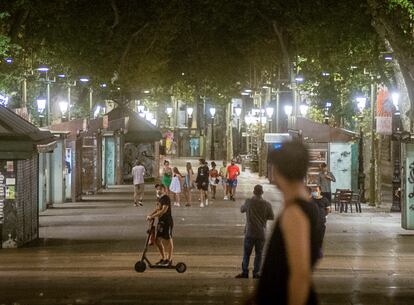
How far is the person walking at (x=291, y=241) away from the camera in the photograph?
5.61 m

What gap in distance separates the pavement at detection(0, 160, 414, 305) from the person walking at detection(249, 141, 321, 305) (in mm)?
9101

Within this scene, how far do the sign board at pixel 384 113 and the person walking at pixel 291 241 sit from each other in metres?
28.3

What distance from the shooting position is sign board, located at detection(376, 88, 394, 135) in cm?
3406

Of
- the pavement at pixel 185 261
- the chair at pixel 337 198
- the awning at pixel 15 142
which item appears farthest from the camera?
the chair at pixel 337 198

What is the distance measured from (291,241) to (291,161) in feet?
1.70

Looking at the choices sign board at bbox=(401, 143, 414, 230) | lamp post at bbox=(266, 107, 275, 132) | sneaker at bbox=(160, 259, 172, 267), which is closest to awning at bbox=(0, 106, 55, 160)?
sneaker at bbox=(160, 259, 172, 267)

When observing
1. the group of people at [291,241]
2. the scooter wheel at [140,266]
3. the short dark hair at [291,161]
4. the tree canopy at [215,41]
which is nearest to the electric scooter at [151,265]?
the scooter wheel at [140,266]

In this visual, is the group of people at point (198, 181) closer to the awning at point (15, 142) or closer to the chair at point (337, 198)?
the chair at point (337, 198)

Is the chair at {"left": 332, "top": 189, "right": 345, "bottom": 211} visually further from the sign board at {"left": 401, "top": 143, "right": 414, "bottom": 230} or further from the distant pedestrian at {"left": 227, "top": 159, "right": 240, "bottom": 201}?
the sign board at {"left": 401, "top": 143, "right": 414, "bottom": 230}

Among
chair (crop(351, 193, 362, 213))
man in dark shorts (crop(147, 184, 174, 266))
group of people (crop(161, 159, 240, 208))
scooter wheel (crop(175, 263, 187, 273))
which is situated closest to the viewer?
scooter wheel (crop(175, 263, 187, 273))

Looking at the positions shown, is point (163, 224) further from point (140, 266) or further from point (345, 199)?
point (345, 199)

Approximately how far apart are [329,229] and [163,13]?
72.0 feet

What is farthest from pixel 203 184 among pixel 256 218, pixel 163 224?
pixel 256 218

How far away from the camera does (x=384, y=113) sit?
113 ft
